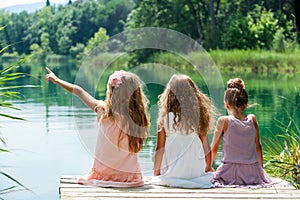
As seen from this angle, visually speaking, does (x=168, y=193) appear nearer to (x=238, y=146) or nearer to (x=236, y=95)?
(x=238, y=146)

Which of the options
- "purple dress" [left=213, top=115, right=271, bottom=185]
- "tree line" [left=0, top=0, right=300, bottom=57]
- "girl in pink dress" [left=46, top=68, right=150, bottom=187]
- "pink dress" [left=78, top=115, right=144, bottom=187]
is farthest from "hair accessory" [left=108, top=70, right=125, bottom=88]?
"tree line" [left=0, top=0, right=300, bottom=57]

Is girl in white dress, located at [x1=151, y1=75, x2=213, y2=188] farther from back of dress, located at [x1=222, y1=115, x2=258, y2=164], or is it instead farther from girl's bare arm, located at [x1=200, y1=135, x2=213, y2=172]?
back of dress, located at [x1=222, y1=115, x2=258, y2=164]

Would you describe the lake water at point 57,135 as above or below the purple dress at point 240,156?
below

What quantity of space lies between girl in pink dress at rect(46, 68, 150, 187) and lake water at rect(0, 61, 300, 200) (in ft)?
1.73

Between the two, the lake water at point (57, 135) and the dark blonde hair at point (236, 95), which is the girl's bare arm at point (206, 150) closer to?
the dark blonde hair at point (236, 95)

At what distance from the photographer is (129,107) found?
309 centimetres

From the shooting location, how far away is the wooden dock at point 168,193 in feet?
9.18

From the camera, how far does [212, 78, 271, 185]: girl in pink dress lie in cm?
316

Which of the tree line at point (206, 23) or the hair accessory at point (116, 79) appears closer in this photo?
the hair accessory at point (116, 79)

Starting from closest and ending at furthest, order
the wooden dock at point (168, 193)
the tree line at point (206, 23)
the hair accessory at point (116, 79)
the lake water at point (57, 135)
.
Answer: the wooden dock at point (168, 193), the hair accessory at point (116, 79), the lake water at point (57, 135), the tree line at point (206, 23)

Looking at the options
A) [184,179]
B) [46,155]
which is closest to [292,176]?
[184,179]

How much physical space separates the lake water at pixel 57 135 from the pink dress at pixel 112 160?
0.54 meters

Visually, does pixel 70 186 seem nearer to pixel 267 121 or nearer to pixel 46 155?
pixel 46 155

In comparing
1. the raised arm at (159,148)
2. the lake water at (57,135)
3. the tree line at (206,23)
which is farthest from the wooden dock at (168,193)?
the tree line at (206,23)
